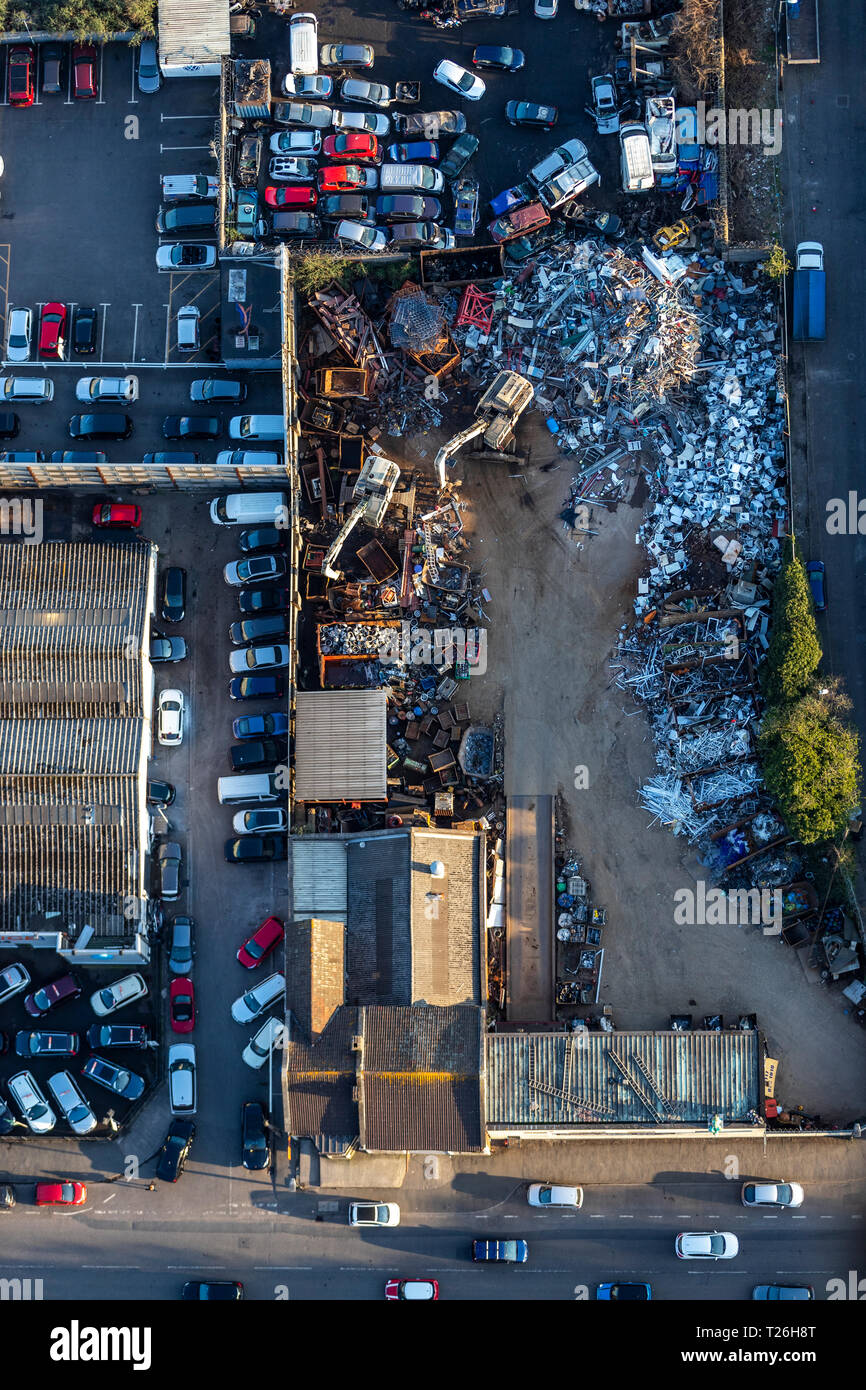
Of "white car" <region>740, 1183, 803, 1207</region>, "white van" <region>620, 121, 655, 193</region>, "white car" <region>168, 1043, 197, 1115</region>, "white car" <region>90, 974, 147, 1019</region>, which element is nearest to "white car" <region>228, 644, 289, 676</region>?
"white car" <region>90, 974, 147, 1019</region>

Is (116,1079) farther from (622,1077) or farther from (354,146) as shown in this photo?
(354,146)

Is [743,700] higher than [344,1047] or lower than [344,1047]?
higher

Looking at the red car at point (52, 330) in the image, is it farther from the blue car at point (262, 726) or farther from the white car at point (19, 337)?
the blue car at point (262, 726)

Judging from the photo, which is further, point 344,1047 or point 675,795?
point 675,795

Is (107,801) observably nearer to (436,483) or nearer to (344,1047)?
(344,1047)

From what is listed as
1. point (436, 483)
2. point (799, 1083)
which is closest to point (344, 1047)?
point (799, 1083)
